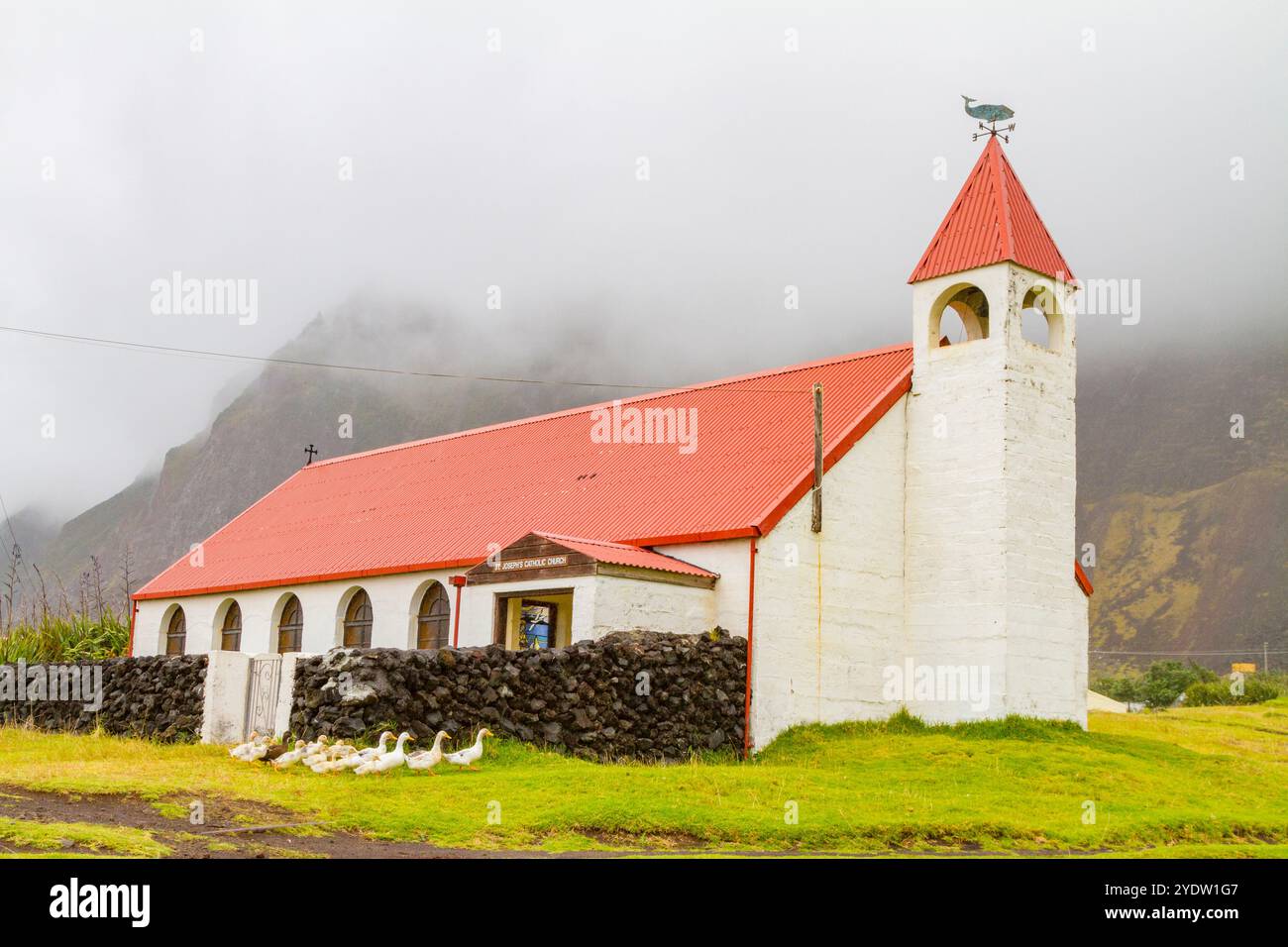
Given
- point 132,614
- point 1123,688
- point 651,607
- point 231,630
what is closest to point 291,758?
point 651,607

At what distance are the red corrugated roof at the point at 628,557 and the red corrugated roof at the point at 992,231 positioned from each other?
739cm

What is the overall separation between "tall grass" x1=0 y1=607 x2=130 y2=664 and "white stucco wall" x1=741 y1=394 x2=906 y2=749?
751 inches

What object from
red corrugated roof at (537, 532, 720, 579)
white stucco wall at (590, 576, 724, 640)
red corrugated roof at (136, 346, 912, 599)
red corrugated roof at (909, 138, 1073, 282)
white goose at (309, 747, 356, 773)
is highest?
red corrugated roof at (909, 138, 1073, 282)

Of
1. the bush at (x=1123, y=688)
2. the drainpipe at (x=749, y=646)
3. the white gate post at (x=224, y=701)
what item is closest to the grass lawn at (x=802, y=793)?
the drainpipe at (x=749, y=646)

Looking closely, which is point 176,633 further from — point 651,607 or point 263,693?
point 651,607

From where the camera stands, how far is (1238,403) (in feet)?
393

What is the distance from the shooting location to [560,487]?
32125 millimetres

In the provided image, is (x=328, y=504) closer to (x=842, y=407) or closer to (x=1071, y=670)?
(x=842, y=407)

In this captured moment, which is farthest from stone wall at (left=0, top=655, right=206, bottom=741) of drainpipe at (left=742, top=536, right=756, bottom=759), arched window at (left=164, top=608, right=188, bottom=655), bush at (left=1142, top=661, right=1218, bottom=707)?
bush at (left=1142, top=661, right=1218, bottom=707)

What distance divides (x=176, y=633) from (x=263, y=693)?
16.7m

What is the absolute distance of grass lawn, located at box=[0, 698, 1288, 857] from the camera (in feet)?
50.6

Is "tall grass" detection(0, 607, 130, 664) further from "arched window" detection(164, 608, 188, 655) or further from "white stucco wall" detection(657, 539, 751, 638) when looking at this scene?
"white stucco wall" detection(657, 539, 751, 638)
